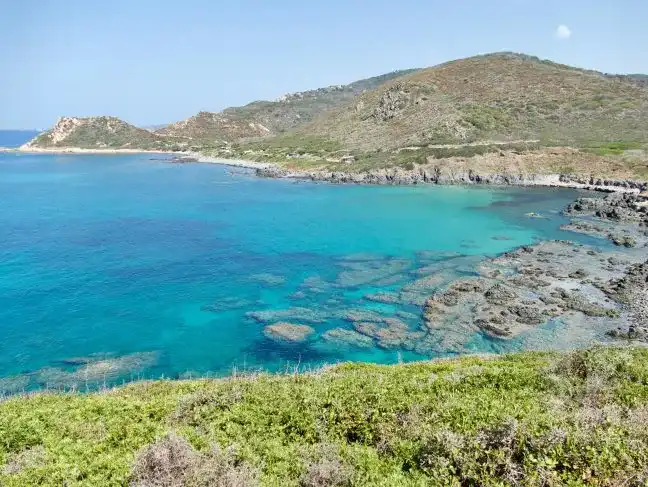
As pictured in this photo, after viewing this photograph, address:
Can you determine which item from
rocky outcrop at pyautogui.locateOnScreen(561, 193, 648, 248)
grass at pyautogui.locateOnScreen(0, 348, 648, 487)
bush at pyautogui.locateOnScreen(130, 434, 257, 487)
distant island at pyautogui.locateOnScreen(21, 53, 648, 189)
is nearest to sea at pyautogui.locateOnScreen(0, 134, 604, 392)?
rocky outcrop at pyautogui.locateOnScreen(561, 193, 648, 248)

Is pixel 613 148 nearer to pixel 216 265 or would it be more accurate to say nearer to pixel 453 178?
pixel 453 178

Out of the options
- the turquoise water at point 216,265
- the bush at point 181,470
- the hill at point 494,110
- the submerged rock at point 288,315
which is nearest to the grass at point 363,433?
the bush at point 181,470

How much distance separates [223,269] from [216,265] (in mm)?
1747

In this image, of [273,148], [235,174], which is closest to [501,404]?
[235,174]

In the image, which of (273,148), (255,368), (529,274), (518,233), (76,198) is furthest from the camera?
(273,148)

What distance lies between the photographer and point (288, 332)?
3525 centimetres

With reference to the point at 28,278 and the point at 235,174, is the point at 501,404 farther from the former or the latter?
the point at 235,174

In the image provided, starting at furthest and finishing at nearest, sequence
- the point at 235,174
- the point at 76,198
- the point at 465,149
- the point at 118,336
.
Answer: the point at 235,174
the point at 465,149
the point at 76,198
the point at 118,336

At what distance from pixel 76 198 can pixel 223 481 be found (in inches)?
3797

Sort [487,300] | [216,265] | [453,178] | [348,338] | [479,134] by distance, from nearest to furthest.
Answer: [348,338] < [487,300] < [216,265] < [453,178] < [479,134]

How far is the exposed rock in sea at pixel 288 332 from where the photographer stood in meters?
34.4

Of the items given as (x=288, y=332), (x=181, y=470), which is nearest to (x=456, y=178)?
(x=288, y=332)

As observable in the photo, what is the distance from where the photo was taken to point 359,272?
158 ft

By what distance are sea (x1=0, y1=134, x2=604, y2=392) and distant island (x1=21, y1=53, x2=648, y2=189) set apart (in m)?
10.5
